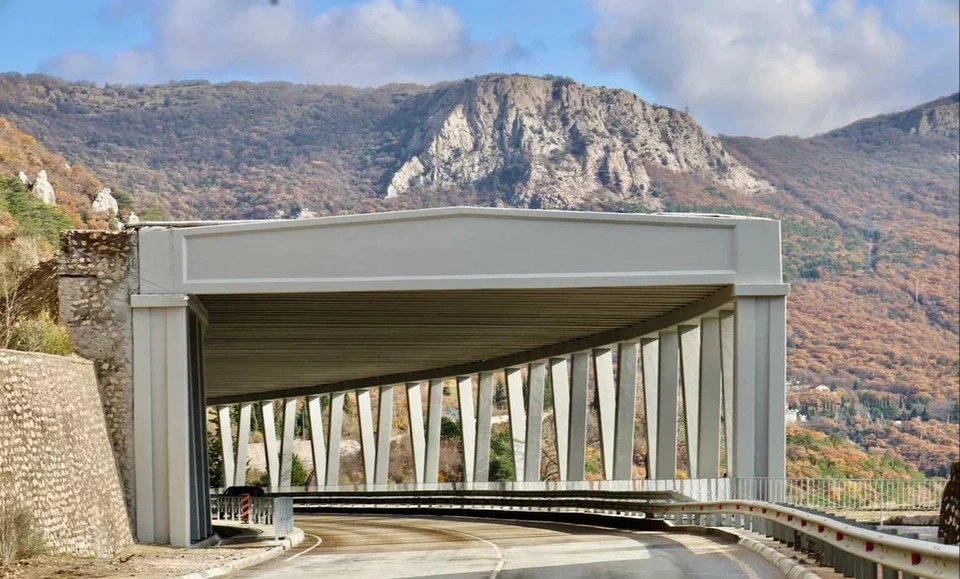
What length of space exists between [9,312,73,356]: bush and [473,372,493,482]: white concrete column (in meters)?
26.9

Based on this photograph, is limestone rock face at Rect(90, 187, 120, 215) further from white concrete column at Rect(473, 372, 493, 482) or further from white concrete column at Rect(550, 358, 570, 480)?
white concrete column at Rect(550, 358, 570, 480)

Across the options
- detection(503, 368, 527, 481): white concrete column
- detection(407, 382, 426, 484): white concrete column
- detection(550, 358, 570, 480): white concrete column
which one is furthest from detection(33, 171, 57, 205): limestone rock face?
detection(550, 358, 570, 480): white concrete column

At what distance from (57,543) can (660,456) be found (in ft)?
64.4

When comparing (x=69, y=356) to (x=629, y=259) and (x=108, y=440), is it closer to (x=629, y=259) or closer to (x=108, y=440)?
(x=108, y=440)

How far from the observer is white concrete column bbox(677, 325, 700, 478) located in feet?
123

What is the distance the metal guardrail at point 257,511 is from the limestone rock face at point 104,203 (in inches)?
2529

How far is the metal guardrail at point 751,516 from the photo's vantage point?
11.6 meters

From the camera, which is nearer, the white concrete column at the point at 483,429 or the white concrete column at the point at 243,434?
the white concrete column at the point at 483,429

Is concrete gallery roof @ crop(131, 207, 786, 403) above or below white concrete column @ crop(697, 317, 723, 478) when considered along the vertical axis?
above

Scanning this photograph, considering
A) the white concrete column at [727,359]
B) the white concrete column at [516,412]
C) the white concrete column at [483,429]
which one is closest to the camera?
the white concrete column at [727,359]

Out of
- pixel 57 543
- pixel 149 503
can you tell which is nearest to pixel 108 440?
pixel 149 503

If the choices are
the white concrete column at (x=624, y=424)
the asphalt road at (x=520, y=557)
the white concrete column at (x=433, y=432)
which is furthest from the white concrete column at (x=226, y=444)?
the asphalt road at (x=520, y=557)

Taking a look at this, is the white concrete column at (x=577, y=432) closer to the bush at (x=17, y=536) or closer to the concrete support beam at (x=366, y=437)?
the concrete support beam at (x=366, y=437)

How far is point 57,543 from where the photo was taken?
20.8 m
